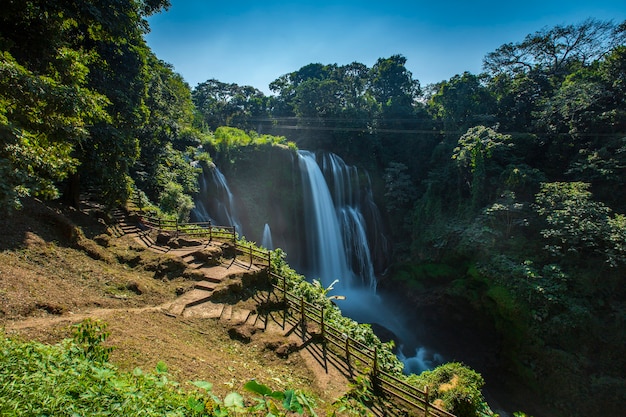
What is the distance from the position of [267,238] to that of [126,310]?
585 inches

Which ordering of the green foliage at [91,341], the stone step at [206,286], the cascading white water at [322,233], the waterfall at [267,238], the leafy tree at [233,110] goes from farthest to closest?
the leafy tree at [233,110]
the cascading white water at [322,233]
the waterfall at [267,238]
the stone step at [206,286]
the green foliage at [91,341]

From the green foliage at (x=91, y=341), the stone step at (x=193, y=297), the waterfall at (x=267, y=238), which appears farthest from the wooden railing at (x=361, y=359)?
the waterfall at (x=267, y=238)

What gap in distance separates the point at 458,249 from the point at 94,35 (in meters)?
18.9

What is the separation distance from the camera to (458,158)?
19984 mm

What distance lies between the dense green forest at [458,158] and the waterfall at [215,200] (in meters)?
1.36

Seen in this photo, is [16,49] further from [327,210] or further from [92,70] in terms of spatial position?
[327,210]

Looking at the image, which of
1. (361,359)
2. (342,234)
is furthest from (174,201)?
(342,234)

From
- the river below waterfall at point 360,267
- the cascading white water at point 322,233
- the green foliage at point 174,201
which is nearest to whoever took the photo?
the green foliage at point 174,201

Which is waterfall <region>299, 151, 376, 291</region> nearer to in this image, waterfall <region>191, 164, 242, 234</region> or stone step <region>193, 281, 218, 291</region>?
waterfall <region>191, 164, 242, 234</region>

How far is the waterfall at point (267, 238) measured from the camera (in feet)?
67.3

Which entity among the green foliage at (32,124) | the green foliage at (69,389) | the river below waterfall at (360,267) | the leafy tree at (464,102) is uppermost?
the leafy tree at (464,102)

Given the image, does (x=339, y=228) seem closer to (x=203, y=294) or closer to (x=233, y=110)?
(x=203, y=294)

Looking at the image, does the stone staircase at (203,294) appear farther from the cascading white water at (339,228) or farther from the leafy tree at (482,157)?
the leafy tree at (482,157)

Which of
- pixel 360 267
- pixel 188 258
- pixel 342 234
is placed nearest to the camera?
pixel 188 258
